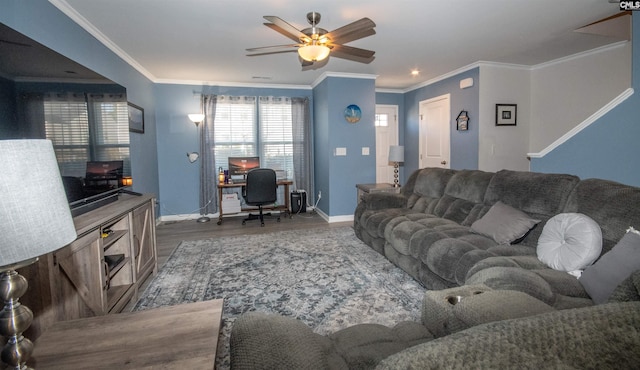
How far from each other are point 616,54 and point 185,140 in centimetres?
647

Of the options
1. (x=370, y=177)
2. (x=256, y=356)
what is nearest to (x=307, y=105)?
(x=370, y=177)

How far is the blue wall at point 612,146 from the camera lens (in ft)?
9.61

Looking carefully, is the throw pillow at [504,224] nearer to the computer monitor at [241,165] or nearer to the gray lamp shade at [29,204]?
the gray lamp shade at [29,204]

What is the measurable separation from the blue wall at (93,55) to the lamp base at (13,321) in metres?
2.10

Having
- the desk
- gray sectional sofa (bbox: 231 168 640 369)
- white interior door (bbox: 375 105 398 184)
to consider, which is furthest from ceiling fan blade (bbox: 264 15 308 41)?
white interior door (bbox: 375 105 398 184)

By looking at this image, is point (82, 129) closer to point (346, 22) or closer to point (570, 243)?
point (346, 22)

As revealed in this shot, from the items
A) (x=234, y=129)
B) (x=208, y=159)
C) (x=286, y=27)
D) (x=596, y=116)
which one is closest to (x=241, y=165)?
(x=208, y=159)

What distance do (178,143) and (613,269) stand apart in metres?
5.83

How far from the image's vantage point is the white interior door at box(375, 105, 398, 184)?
679 cm

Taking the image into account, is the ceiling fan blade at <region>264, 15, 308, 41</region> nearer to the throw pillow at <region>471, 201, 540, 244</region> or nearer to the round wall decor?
the throw pillow at <region>471, 201, 540, 244</region>

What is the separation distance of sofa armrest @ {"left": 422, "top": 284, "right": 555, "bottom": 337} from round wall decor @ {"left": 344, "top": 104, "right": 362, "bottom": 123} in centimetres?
420

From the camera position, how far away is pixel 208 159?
576 cm

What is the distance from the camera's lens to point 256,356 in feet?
3.04

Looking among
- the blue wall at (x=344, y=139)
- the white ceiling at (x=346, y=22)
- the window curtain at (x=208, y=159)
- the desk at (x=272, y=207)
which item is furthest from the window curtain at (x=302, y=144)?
the window curtain at (x=208, y=159)
